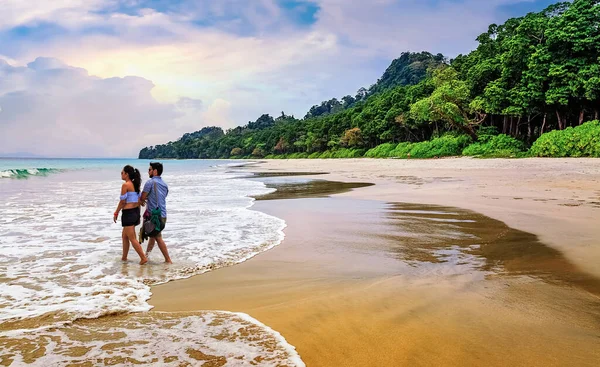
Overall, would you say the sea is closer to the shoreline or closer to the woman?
the woman

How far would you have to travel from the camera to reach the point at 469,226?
759 cm

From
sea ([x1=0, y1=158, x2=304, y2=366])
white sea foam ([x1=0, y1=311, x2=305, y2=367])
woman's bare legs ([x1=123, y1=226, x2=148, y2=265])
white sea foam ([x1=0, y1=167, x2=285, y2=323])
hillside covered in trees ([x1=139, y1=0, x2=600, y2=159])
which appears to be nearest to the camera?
white sea foam ([x1=0, y1=311, x2=305, y2=367])

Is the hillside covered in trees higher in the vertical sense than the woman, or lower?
higher

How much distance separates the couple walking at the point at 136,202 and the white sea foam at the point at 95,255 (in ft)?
0.89

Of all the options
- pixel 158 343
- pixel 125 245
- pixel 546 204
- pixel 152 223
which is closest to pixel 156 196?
pixel 152 223

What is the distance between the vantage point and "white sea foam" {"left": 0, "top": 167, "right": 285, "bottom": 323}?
4133 mm

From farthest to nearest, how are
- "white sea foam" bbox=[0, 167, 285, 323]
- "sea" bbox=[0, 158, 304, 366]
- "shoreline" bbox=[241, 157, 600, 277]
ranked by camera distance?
"shoreline" bbox=[241, 157, 600, 277]
"white sea foam" bbox=[0, 167, 285, 323]
"sea" bbox=[0, 158, 304, 366]

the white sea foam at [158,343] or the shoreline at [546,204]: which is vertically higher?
the shoreline at [546,204]

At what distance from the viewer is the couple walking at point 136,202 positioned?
18.5 ft

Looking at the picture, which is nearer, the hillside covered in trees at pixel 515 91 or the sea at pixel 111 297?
the sea at pixel 111 297

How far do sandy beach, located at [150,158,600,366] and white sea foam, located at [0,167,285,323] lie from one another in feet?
1.57

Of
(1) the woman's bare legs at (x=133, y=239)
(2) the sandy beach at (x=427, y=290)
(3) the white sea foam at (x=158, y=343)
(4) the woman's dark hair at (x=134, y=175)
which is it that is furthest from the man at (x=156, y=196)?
(3) the white sea foam at (x=158, y=343)

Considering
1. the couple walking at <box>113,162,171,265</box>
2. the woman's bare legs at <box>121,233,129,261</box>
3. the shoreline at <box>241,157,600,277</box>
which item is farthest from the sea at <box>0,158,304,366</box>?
the shoreline at <box>241,157,600,277</box>

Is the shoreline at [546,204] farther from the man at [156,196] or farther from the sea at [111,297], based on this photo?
the man at [156,196]
